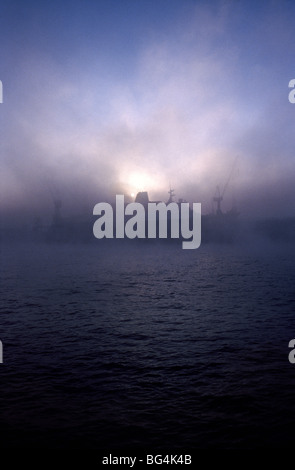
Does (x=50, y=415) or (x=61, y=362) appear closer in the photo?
(x=50, y=415)

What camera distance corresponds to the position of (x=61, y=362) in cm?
3038

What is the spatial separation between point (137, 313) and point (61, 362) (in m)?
Answer: 23.0

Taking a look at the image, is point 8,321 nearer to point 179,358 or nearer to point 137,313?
point 137,313

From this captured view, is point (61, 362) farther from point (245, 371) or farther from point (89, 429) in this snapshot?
point (245, 371)

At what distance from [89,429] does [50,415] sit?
3337 mm

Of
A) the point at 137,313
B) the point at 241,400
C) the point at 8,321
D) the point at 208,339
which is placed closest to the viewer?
the point at 241,400

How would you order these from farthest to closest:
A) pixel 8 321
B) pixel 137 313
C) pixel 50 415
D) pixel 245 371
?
pixel 137 313 < pixel 8 321 < pixel 245 371 < pixel 50 415

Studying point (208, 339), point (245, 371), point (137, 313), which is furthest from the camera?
point (137, 313)

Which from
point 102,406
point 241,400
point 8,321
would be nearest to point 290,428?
point 241,400

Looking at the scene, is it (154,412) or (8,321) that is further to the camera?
(8,321)

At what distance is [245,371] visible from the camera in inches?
1096

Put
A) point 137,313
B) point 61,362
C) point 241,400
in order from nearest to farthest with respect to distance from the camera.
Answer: point 241,400, point 61,362, point 137,313
